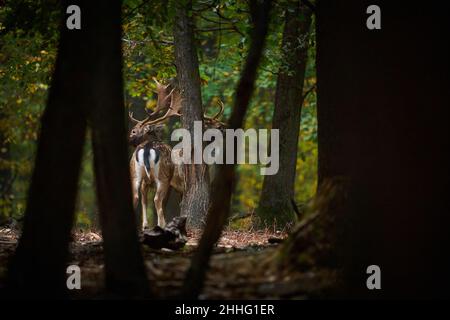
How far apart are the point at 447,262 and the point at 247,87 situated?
2.36m

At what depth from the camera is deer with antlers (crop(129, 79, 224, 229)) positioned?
13805 millimetres

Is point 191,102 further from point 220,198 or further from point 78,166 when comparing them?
point 220,198

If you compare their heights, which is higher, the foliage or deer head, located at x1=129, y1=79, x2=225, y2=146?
the foliage

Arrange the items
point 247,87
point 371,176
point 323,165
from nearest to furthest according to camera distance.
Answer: point 247,87 → point 371,176 → point 323,165

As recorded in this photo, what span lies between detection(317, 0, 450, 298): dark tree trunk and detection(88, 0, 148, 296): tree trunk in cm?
192

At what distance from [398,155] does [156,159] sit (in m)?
7.60

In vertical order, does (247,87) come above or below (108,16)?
below

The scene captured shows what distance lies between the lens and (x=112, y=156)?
6.39 m

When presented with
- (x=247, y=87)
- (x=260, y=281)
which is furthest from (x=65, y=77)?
(x=260, y=281)

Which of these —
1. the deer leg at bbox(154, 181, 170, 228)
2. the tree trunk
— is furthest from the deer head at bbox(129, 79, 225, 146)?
the tree trunk

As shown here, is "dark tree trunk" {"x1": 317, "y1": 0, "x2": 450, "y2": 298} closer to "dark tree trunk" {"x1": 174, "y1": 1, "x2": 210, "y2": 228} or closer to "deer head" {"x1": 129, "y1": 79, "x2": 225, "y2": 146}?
"dark tree trunk" {"x1": 174, "y1": 1, "x2": 210, "y2": 228}

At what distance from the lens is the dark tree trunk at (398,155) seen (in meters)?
6.59
